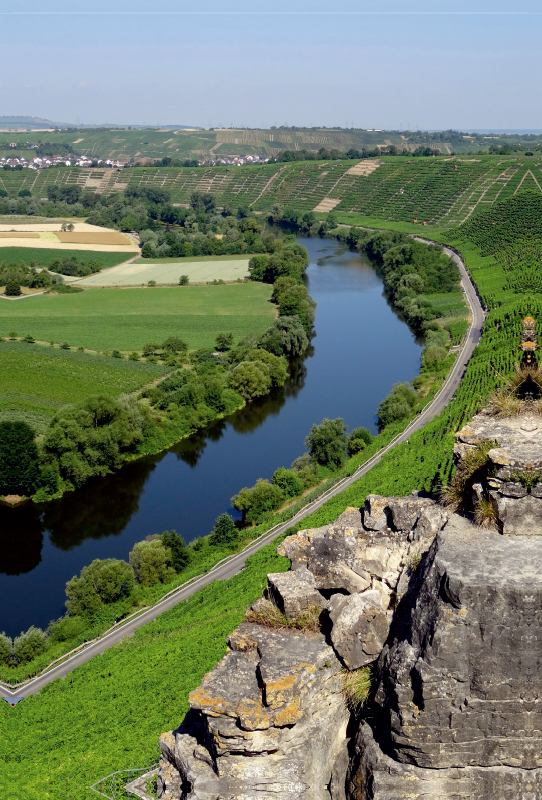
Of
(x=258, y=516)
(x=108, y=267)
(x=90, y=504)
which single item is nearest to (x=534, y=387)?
(x=258, y=516)

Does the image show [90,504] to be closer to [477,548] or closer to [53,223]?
[477,548]

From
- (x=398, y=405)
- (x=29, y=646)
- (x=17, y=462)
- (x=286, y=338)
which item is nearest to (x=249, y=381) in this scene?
(x=286, y=338)

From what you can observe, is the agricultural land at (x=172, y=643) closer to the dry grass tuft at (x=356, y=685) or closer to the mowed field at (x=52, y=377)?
the dry grass tuft at (x=356, y=685)

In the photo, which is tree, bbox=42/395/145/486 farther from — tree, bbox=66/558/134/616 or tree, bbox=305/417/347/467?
tree, bbox=66/558/134/616

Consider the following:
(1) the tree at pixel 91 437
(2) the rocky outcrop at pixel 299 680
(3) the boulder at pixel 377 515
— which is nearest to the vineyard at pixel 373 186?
(1) the tree at pixel 91 437

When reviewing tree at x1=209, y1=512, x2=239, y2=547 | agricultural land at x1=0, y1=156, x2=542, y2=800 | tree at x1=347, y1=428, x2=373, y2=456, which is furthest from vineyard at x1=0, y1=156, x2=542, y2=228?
tree at x1=209, y1=512, x2=239, y2=547
